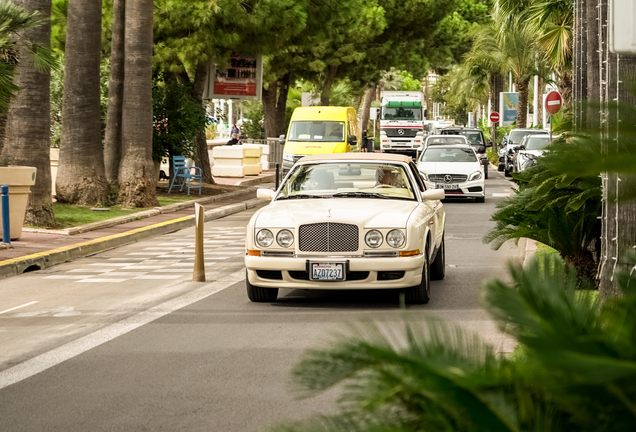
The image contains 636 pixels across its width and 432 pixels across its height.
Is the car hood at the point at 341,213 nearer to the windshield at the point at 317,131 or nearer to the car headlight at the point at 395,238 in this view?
the car headlight at the point at 395,238

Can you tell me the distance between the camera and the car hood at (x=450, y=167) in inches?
1006

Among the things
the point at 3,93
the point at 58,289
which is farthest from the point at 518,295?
the point at 58,289

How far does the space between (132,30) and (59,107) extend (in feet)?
24.0

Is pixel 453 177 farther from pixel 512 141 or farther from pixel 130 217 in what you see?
pixel 512 141

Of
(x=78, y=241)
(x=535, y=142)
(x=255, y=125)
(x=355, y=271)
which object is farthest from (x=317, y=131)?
(x=255, y=125)

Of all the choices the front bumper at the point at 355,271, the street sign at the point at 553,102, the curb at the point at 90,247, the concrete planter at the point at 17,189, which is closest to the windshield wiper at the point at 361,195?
the front bumper at the point at 355,271

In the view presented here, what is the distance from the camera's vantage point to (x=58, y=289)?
1177 cm

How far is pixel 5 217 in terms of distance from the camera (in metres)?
14.8

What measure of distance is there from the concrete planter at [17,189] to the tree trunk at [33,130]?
4.38 ft

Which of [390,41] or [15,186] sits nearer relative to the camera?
[15,186]

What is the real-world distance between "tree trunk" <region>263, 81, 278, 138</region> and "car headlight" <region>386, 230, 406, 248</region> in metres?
35.6

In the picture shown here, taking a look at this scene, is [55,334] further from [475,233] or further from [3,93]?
[475,233]

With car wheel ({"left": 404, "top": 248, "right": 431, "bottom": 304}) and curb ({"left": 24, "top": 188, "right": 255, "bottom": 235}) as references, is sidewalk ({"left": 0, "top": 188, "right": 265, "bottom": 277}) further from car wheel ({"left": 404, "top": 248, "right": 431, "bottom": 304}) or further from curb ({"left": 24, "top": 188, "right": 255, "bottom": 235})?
car wheel ({"left": 404, "top": 248, "right": 431, "bottom": 304})

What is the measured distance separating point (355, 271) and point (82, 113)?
1314 cm
